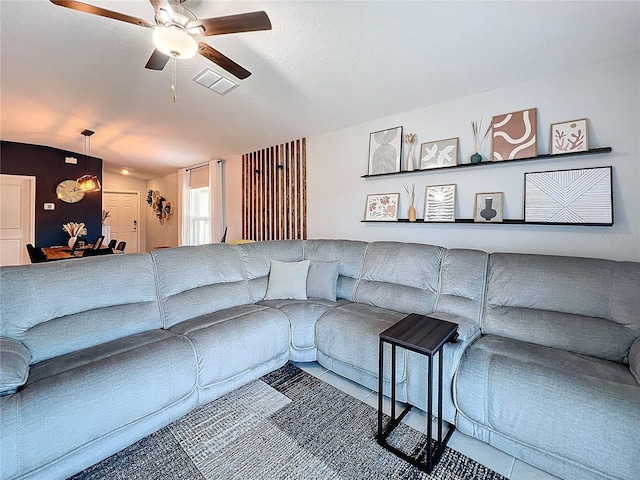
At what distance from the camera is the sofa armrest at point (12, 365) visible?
1.22 m

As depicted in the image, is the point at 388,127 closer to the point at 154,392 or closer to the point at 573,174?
the point at 573,174

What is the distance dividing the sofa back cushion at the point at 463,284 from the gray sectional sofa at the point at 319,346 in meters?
0.01

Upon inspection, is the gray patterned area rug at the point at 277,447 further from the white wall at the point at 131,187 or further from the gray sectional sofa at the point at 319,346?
the white wall at the point at 131,187

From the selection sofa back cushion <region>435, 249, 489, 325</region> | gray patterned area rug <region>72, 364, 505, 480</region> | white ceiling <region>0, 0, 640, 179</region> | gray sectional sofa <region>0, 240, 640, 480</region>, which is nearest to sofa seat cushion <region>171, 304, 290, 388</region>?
gray sectional sofa <region>0, 240, 640, 480</region>

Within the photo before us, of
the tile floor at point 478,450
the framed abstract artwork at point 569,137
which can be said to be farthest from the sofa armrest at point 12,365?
the framed abstract artwork at point 569,137

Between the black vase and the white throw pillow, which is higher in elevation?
the black vase

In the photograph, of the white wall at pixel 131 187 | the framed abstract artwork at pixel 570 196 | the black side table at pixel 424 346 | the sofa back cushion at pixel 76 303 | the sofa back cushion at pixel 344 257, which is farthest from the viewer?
the white wall at pixel 131 187

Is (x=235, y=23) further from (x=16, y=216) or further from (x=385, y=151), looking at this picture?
(x=16, y=216)

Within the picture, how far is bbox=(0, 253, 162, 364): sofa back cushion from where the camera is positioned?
159 cm

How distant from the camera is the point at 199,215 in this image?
6.46 meters

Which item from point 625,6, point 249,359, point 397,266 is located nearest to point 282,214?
point 397,266

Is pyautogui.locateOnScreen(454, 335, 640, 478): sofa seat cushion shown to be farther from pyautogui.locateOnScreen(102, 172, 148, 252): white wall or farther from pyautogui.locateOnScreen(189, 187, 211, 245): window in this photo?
pyautogui.locateOnScreen(102, 172, 148, 252): white wall

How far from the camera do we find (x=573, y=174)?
2.20 meters

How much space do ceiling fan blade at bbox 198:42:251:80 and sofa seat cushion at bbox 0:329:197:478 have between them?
1.89 m
